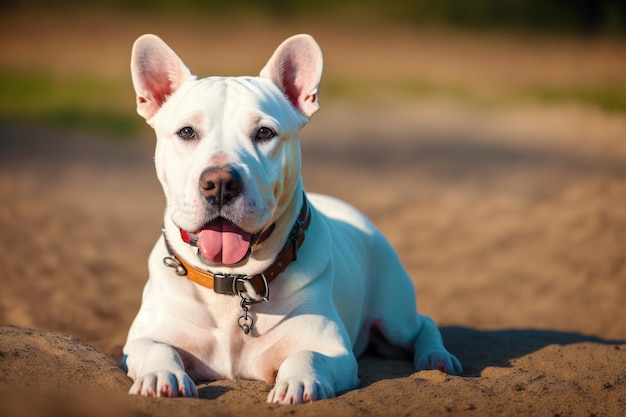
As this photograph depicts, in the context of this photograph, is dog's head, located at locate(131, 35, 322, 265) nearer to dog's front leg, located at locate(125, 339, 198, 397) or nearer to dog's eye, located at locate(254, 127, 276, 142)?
dog's eye, located at locate(254, 127, 276, 142)

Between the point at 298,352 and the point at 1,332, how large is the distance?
1697mm

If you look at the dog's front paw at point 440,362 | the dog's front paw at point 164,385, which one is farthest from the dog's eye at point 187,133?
the dog's front paw at point 440,362

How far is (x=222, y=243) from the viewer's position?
4.27m

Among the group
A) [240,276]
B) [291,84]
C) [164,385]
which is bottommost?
[164,385]

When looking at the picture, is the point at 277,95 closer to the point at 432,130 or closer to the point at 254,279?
the point at 254,279

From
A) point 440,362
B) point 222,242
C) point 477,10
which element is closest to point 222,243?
point 222,242

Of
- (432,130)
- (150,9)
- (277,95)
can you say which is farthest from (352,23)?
(277,95)

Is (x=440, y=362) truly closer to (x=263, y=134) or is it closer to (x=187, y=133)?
(x=263, y=134)

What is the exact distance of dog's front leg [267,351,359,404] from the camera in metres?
4.02

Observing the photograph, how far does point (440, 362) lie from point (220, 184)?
1988mm

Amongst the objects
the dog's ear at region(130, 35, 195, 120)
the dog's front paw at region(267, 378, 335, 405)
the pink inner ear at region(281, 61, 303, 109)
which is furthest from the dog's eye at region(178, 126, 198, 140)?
the dog's front paw at region(267, 378, 335, 405)

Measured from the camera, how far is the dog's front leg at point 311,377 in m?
4.02

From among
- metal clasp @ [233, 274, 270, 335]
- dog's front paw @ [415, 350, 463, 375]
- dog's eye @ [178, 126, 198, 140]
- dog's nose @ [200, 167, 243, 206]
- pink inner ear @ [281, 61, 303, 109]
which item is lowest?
dog's front paw @ [415, 350, 463, 375]

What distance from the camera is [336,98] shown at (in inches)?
1029
